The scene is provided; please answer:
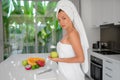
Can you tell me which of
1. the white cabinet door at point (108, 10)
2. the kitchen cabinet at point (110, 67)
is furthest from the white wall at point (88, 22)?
the kitchen cabinet at point (110, 67)

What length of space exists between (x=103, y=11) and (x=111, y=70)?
2365mm

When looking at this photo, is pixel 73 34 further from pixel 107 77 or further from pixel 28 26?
pixel 28 26

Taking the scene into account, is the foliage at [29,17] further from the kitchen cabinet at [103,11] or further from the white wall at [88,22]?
the kitchen cabinet at [103,11]

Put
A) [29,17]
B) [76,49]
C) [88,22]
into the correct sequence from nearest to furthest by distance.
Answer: [76,49]
[88,22]
[29,17]

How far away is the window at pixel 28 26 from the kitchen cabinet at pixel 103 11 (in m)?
1.08

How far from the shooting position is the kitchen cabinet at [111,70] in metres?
2.91

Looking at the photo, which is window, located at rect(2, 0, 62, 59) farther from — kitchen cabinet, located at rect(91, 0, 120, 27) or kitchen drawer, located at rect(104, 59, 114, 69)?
kitchen drawer, located at rect(104, 59, 114, 69)

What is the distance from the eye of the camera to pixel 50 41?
5.37 meters

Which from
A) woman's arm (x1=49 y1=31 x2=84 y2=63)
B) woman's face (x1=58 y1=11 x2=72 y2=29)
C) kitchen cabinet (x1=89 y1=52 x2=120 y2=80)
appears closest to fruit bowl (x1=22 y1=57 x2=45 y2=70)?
woman's arm (x1=49 y1=31 x2=84 y2=63)

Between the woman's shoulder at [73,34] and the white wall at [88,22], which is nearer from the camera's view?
the woman's shoulder at [73,34]

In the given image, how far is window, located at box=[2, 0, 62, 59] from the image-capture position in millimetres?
5129

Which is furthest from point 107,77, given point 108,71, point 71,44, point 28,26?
point 28,26

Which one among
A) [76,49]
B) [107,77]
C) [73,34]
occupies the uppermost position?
[73,34]

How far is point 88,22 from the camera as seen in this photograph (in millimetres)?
5035
